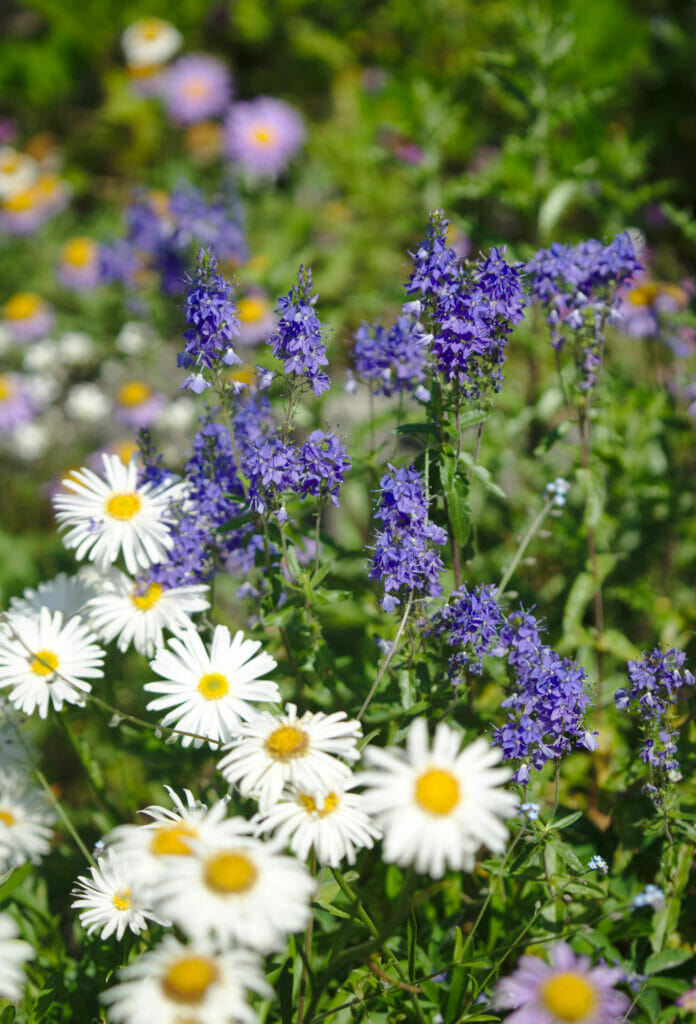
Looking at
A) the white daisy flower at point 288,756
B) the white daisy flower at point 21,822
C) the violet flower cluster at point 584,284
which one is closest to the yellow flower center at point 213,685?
the white daisy flower at point 288,756

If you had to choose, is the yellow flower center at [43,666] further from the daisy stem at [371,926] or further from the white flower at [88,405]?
the white flower at [88,405]

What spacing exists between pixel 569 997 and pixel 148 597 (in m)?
1.46

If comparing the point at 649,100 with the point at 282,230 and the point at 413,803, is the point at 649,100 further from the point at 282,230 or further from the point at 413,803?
the point at 413,803

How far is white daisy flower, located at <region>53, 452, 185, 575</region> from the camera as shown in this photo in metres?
2.31

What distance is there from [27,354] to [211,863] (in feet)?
14.1

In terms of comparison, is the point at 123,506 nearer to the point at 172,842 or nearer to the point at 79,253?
the point at 172,842

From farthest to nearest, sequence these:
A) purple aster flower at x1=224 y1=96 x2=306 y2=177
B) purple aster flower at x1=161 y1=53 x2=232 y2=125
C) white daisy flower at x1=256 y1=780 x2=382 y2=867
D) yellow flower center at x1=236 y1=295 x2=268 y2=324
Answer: purple aster flower at x1=161 y1=53 x2=232 y2=125, purple aster flower at x1=224 y1=96 x2=306 y2=177, yellow flower center at x1=236 y1=295 x2=268 y2=324, white daisy flower at x1=256 y1=780 x2=382 y2=867

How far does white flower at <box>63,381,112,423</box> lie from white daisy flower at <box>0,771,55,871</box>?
2.63 m

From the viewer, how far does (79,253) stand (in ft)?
19.1

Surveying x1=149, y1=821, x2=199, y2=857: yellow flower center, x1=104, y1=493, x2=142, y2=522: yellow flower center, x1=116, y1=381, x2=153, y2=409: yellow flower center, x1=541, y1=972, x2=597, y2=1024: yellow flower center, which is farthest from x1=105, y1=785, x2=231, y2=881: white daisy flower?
x1=116, y1=381, x2=153, y2=409: yellow flower center

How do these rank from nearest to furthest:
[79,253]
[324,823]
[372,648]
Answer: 1. [324,823]
2. [372,648]
3. [79,253]

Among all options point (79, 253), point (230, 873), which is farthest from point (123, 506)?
point (79, 253)

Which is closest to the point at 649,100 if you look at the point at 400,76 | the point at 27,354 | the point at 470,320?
the point at 400,76

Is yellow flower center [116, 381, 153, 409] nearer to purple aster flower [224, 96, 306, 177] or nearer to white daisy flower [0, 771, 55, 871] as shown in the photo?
purple aster flower [224, 96, 306, 177]
